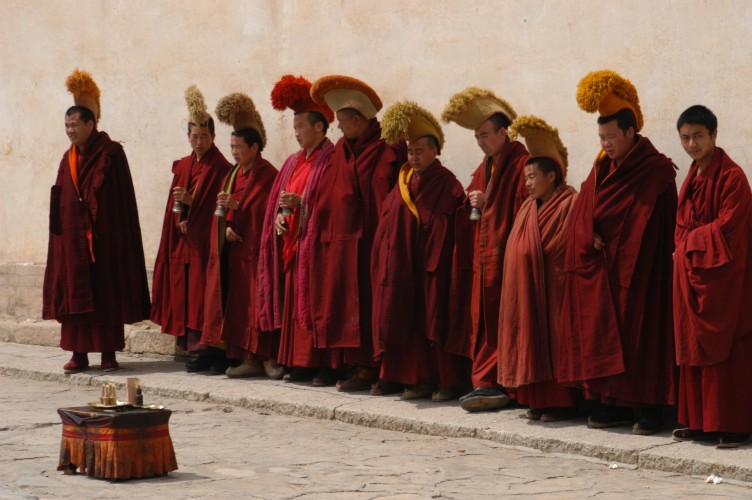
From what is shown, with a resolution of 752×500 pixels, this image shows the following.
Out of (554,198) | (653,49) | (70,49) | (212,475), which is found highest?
(70,49)

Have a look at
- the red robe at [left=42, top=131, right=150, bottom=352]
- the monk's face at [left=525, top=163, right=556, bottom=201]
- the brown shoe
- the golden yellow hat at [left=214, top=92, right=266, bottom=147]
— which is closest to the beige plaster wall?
the golden yellow hat at [left=214, top=92, right=266, bottom=147]

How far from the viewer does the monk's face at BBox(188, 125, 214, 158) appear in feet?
33.5

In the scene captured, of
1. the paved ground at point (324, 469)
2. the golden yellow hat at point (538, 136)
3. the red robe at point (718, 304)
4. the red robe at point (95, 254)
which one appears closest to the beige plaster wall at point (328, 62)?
the golden yellow hat at point (538, 136)

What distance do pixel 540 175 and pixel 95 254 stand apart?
388cm

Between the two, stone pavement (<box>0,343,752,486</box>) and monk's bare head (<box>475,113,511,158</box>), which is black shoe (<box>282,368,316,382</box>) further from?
monk's bare head (<box>475,113,511,158</box>)

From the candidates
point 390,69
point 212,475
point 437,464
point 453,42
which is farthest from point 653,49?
point 212,475

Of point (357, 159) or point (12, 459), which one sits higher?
point (357, 159)

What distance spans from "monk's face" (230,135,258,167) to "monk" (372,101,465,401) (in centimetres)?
167

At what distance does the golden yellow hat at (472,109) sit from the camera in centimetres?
816

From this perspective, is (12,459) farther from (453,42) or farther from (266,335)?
(453,42)

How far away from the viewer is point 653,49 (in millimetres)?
8086

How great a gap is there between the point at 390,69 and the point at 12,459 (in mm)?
4141

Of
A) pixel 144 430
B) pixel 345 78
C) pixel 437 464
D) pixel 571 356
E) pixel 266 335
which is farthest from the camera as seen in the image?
pixel 266 335

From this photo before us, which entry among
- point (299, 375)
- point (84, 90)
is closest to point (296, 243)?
point (299, 375)
